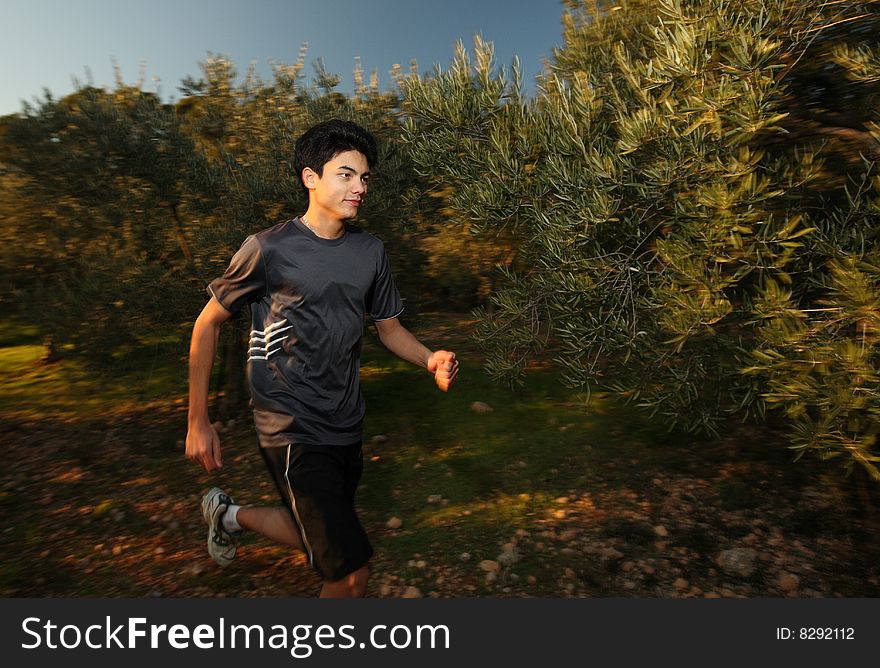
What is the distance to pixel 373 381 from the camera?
33.9 ft

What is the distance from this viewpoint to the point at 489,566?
4.80m

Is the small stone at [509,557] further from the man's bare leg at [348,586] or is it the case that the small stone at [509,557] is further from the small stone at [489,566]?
the man's bare leg at [348,586]

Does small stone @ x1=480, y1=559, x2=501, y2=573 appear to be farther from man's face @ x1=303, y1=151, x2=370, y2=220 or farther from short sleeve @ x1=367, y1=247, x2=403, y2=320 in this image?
man's face @ x1=303, y1=151, x2=370, y2=220

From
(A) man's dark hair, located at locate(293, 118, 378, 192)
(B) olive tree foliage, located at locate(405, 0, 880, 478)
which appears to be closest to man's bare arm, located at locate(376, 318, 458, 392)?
(A) man's dark hair, located at locate(293, 118, 378, 192)

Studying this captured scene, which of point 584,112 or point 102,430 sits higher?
point 584,112

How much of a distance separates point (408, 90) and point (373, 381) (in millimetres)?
5526

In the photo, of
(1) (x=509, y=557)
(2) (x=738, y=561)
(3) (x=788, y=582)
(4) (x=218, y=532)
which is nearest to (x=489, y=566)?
(1) (x=509, y=557)

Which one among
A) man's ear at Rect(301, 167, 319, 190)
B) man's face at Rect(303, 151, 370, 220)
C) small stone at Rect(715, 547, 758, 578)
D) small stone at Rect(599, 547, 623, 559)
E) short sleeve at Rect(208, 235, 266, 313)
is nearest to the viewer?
short sleeve at Rect(208, 235, 266, 313)

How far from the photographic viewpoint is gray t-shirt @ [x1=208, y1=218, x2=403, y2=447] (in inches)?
138

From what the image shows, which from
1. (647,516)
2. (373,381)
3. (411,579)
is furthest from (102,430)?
(647,516)

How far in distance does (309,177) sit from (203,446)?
5.77 ft

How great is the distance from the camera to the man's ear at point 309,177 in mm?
3769

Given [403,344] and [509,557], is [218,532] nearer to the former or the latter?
[403,344]

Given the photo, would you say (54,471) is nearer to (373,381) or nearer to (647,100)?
(373,381)
